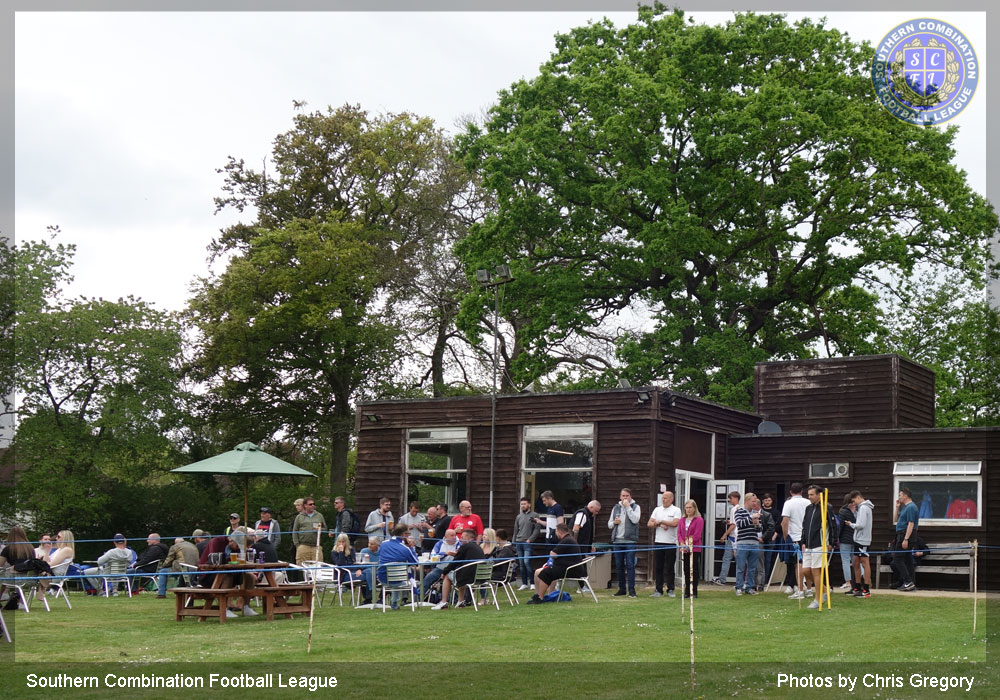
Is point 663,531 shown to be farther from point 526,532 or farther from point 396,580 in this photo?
point 396,580

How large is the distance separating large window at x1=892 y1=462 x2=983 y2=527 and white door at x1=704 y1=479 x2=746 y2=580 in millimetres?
2854

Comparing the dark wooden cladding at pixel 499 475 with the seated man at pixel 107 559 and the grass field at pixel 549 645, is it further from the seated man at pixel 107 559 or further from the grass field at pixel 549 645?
the seated man at pixel 107 559

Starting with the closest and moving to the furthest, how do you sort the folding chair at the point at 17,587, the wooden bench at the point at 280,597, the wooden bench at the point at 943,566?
the wooden bench at the point at 280,597, the folding chair at the point at 17,587, the wooden bench at the point at 943,566

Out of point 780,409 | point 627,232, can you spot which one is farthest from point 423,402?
point 627,232

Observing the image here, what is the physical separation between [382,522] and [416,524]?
0.58m

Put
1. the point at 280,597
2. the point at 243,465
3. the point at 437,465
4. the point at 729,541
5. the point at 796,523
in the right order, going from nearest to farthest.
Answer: the point at 280,597, the point at 796,523, the point at 243,465, the point at 729,541, the point at 437,465

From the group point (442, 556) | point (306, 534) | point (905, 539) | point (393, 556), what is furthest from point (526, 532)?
point (905, 539)

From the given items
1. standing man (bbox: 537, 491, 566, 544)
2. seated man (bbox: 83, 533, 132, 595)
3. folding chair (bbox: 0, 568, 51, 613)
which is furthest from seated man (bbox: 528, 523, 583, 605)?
seated man (bbox: 83, 533, 132, 595)

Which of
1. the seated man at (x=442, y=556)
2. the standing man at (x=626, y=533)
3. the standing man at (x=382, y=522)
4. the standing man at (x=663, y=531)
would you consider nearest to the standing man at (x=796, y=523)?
the standing man at (x=663, y=531)

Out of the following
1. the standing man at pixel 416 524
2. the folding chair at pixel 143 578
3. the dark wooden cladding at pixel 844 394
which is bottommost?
the folding chair at pixel 143 578

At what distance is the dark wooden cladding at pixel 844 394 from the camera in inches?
977

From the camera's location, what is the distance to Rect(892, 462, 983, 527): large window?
20547 mm

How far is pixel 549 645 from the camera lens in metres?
11.9

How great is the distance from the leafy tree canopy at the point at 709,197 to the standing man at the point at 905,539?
35.8 ft
